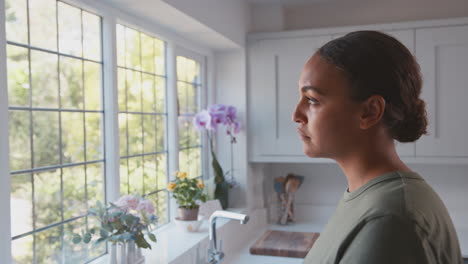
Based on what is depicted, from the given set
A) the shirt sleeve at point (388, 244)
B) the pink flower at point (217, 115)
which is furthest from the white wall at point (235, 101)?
the shirt sleeve at point (388, 244)

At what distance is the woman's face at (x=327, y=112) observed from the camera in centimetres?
70

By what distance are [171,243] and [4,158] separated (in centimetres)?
99

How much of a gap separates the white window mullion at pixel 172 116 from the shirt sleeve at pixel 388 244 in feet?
6.36

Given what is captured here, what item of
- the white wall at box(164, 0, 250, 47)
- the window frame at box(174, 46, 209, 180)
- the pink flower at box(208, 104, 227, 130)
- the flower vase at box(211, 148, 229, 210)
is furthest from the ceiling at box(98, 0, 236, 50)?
the flower vase at box(211, 148, 229, 210)

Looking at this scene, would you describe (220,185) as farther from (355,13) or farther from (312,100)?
(312,100)

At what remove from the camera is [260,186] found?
10.5 ft

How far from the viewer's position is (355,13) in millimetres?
3031

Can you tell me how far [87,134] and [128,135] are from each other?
307mm

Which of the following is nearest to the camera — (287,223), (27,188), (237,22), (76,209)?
(27,188)

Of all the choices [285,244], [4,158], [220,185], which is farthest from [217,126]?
[4,158]

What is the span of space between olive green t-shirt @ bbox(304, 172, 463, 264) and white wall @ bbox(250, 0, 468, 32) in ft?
8.14

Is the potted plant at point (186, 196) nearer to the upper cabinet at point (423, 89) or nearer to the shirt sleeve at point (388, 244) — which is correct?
the upper cabinet at point (423, 89)

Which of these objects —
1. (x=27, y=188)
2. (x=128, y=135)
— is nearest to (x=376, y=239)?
(x=27, y=188)

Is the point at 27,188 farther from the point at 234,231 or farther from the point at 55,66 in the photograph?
the point at 234,231
